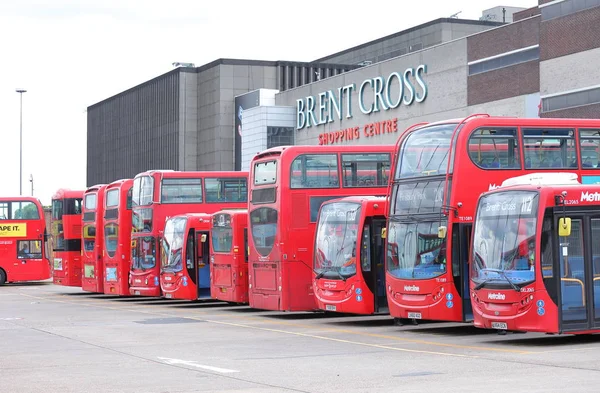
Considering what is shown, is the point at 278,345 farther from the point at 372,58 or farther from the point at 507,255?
the point at 372,58

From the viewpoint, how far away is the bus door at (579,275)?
18.0m

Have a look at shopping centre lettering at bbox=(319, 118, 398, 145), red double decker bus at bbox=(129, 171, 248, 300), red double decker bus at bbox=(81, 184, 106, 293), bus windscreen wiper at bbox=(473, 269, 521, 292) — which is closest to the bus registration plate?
bus windscreen wiper at bbox=(473, 269, 521, 292)

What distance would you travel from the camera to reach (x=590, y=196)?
60.5 ft

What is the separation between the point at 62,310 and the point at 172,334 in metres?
10.4

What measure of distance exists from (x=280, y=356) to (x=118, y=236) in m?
22.0

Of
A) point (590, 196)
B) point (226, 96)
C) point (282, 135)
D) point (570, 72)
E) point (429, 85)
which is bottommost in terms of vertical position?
point (590, 196)

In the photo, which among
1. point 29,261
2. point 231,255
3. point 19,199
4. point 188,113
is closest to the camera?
point 231,255

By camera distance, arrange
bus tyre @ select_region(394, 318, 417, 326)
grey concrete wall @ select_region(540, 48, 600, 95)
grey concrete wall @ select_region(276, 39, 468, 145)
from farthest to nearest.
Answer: grey concrete wall @ select_region(276, 39, 468, 145) < grey concrete wall @ select_region(540, 48, 600, 95) < bus tyre @ select_region(394, 318, 417, 326)

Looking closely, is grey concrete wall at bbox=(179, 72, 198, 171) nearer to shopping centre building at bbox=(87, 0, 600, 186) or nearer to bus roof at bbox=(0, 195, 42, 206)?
shopping centre building at bbox=(87, 0, 600, 186)

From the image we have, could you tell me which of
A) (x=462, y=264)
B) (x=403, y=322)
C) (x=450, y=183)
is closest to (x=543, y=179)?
(x=450, y=183)

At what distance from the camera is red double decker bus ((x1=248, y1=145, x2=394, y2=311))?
2606cm

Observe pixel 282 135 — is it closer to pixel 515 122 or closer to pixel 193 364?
pixel 515 122

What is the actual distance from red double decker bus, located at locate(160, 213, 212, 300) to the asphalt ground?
512 cm

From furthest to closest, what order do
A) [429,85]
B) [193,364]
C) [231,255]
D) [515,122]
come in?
[429,85]
[231,255]
[515,122]
[193,364]
